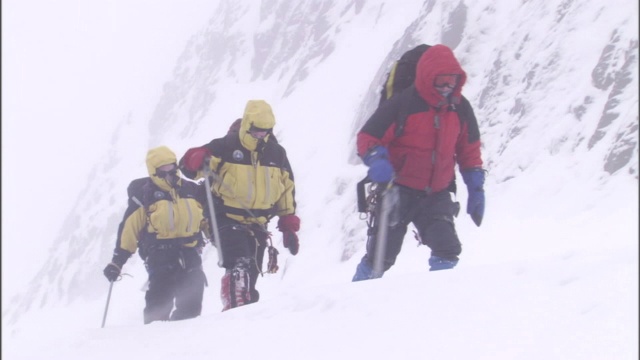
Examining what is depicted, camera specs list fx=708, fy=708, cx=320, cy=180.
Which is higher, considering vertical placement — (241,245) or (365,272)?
(241,245)

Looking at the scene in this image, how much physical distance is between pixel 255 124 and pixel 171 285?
6.34 ft

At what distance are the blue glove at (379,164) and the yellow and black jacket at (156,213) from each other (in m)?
2.11

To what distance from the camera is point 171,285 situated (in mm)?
6609

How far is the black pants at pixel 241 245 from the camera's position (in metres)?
5.74

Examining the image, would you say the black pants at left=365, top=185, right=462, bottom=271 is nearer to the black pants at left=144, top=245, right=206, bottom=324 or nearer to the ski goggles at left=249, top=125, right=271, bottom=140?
the ski goggles at left=249, top=125, right=271, bottom=140

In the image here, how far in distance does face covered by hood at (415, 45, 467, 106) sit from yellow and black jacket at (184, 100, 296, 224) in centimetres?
138

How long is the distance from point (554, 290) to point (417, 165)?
6.98ft

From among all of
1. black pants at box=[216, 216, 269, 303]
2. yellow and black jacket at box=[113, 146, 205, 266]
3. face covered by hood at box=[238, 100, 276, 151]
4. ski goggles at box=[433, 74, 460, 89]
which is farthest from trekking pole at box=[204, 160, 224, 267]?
ski goggles at box=[433, 74, 460, 89]

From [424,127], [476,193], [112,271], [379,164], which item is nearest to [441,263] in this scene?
[476,193]

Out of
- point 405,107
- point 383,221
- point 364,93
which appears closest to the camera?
point 405,107

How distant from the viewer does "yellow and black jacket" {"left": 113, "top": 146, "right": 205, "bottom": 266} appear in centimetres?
645

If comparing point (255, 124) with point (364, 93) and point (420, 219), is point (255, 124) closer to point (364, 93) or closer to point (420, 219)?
point (420, 219)

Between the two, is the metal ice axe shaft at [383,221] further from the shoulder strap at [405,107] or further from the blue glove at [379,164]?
the shoulder strap at [405,107]

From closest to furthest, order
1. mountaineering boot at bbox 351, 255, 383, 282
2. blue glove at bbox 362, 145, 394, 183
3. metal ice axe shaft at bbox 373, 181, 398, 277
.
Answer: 1. blue glove at bbox 362, 145, 394, 183
2. metal ice axe shaft at bbox 373, 181, 398, 277
3. mountaineering boot at bbox 351, 255, 383, 282
